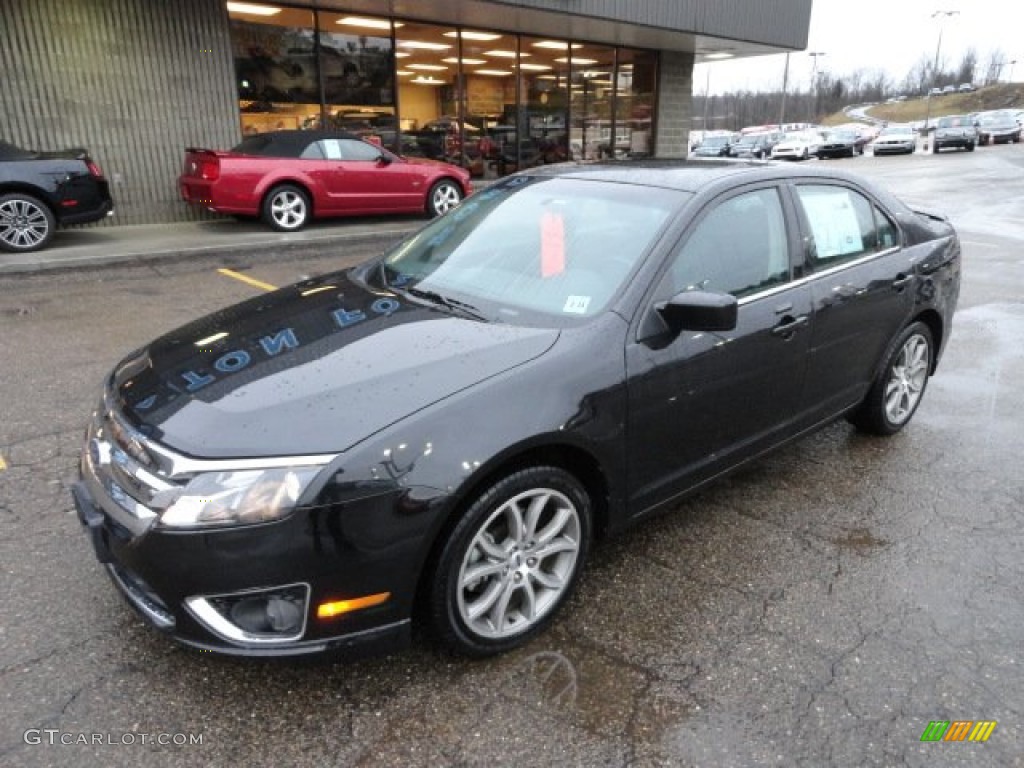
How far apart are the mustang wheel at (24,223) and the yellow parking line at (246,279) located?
90.6 inches

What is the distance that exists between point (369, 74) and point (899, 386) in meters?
12.5

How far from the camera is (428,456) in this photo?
2.20 m

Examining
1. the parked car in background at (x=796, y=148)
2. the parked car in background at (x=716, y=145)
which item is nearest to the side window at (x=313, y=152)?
the parked car in background at (x=716, y=145)

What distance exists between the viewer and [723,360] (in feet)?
10.00

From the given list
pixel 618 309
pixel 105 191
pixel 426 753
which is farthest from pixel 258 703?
pixel 105 191

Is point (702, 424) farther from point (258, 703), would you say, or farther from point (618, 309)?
point (258, 703)

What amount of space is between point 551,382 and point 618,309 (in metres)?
0.46

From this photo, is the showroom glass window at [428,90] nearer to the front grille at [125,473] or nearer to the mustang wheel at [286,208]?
the mustang wheel at [286,208]

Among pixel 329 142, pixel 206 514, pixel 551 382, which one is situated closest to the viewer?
pixel 206 514

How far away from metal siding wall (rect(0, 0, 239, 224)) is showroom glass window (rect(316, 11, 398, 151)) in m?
1.93

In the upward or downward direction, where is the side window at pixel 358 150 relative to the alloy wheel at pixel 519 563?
upward

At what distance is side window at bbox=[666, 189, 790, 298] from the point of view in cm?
301

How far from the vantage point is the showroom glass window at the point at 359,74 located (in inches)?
533

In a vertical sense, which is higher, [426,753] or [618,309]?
[618,309]
